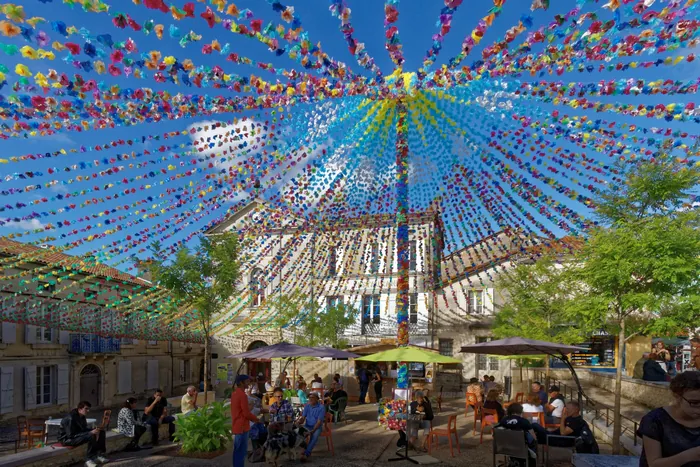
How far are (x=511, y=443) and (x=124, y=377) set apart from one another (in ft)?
75.5

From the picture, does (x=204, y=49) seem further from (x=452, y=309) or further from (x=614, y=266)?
(x=452, y=309)

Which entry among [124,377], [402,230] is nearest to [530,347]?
[402,230]

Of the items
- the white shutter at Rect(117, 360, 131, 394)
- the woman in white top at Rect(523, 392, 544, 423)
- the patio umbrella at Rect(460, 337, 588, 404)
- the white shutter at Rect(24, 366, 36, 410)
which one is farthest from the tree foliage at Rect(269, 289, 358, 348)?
the woman in white top at Rect(523, 392, 544, 423)

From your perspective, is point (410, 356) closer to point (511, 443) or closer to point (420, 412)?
point (420, 412)

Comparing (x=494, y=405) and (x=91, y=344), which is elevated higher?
(x=494, y=405)

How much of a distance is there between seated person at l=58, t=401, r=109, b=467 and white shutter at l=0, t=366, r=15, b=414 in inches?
484

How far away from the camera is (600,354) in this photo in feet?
91.6

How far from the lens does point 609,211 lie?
35.2 feet

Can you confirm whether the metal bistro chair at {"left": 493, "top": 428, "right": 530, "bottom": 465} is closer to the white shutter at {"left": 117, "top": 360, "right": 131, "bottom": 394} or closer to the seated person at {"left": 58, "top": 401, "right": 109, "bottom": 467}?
the seated person at {"left": 58, "top": 401, "right": 109, "bottom": 467}

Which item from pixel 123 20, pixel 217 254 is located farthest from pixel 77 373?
pixel 123 20

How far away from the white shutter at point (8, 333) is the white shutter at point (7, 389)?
1038 millimetres

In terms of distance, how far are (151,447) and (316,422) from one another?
14.0 feet

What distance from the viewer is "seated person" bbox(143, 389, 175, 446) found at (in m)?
10.8

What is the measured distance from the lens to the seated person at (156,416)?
10.8 metres
